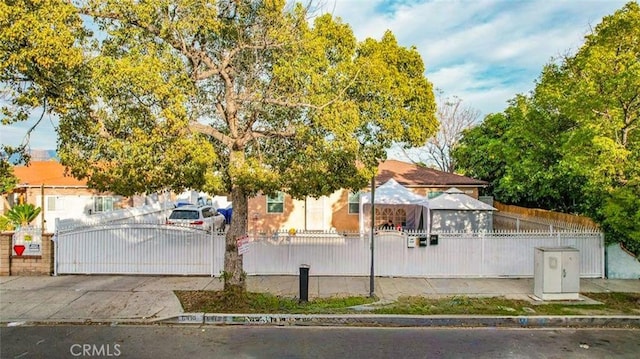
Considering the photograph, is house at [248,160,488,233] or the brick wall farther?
house at [248,160,488,233]

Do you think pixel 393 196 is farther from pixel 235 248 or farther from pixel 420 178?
pixel 235 248

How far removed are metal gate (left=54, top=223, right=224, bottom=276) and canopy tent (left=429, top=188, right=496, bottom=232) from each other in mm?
8953

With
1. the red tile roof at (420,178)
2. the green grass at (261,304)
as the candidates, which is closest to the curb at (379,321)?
the green grass at (261,304)

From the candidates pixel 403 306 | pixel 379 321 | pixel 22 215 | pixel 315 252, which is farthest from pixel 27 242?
pixel 22 215

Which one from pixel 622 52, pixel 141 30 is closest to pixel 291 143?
pixel 141 30

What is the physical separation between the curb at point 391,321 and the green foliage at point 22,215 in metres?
18.8

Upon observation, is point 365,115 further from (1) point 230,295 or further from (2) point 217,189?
(1) point 230,295

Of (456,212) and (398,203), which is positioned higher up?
(398,203)

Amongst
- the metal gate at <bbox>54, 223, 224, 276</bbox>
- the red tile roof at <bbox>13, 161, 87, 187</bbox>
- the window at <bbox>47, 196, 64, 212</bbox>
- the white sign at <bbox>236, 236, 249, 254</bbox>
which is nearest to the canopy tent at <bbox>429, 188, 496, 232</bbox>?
the metal gate at <bbox>54, 223, 224, 276</bbox>

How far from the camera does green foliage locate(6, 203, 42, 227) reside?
24.1 meters

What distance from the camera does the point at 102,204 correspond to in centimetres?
2928

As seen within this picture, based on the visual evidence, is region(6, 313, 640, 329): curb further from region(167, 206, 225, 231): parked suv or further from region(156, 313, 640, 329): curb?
region(167, 206, 225, 231): parked suv

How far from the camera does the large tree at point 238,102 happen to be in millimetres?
→ 9336

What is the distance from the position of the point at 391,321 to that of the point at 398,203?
30.0 feet
